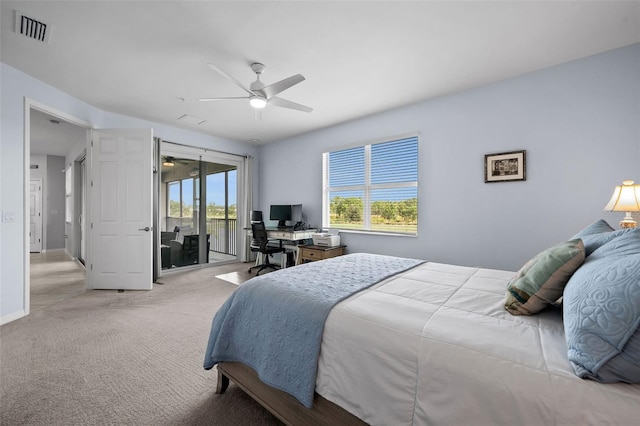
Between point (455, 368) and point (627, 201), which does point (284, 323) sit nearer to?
point (455, 368)

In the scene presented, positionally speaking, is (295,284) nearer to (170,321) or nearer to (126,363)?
(126,363)

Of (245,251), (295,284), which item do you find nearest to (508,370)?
(295,284)

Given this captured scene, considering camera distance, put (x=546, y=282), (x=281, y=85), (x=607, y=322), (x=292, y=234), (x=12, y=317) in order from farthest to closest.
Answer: (x=292, y=234) → (x=12, y=317) → (x=281, y=85) → (x=546, y=282) → (x=607, y=322)

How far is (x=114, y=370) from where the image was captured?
78.6 inches

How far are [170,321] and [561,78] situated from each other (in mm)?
4822

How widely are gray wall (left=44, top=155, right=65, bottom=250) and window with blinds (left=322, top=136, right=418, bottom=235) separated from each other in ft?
24.9

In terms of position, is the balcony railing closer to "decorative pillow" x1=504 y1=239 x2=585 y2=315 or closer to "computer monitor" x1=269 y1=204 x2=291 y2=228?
"computer monitor" x1=269 y1=204 x2=291 y2=228

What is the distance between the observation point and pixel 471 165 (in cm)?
338

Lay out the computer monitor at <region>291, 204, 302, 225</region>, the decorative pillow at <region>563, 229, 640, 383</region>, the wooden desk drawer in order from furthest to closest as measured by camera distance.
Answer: the computer monitor at <region>291, 204, 302, 225</region>
the wooden desk drawer
the decorative pillow at <region>563, 229, 640, 383</region>

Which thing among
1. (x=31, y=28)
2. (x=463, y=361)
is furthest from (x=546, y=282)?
(x=31, y=28)

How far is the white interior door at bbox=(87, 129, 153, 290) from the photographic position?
397 centimetres

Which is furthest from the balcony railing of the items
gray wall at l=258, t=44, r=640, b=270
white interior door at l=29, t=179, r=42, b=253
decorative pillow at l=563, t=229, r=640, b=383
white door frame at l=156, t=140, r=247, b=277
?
decorative pillow at l=563, t=229, r=640, b=383

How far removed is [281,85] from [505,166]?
2.67 m

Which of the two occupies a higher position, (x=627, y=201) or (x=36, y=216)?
(x=627, y=201)
